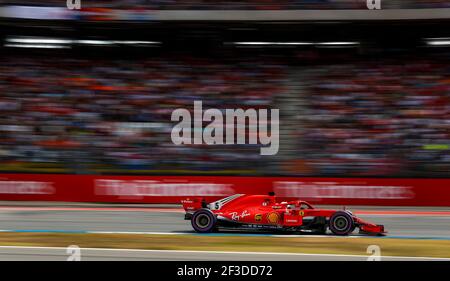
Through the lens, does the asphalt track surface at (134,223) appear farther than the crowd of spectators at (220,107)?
No

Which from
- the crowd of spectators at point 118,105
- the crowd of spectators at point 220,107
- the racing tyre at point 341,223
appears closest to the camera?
the racing tyre at point 341,223

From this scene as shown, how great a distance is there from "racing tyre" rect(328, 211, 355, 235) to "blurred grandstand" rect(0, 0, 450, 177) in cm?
649

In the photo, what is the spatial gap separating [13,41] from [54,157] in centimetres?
528

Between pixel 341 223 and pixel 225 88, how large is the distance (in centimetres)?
978

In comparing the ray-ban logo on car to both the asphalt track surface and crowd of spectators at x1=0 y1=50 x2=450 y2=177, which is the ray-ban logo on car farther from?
the asphalt track surface

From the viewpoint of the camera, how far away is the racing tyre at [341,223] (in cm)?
1089

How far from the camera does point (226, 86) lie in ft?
66.2

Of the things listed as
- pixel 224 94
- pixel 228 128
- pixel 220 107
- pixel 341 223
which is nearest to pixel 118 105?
pixel 220 107

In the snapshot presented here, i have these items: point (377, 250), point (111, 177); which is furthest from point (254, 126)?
point (377, 250)

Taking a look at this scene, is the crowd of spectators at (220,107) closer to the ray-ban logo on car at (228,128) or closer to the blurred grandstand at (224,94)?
the blurred grandstand at (224,94)

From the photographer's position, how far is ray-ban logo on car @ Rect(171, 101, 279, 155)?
18.3m

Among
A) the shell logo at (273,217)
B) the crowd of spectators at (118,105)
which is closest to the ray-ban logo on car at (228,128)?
the crowd of spectators at (118,105)

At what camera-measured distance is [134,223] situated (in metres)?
13.2

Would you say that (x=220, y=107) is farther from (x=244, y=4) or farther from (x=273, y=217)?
(x=273, y=217)
